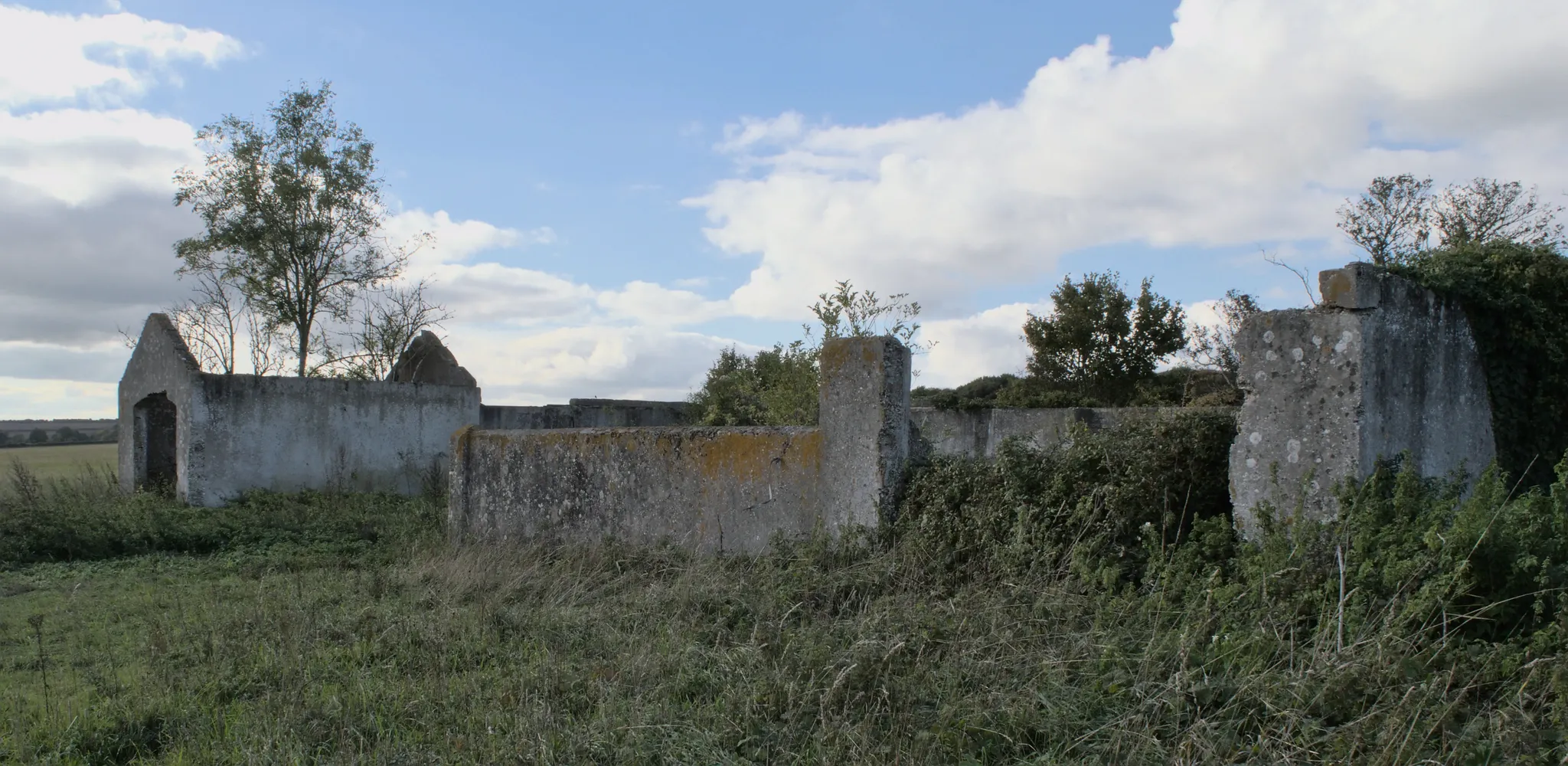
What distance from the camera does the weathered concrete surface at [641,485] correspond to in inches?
300

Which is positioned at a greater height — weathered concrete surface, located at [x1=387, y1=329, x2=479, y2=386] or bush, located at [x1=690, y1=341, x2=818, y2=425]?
weathered concrete surface, located at [x1=387, y1=329, x2=479, y2=386]

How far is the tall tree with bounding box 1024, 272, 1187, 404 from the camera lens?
96.2 feet

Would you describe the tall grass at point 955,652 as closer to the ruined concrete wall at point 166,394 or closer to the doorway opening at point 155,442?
the ruined concrete wall at point 166,394

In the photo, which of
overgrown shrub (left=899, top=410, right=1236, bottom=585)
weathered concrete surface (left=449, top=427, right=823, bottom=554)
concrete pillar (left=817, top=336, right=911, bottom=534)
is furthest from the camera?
weathered concrete surface (left=449, top=427, right=823, bottom=554)

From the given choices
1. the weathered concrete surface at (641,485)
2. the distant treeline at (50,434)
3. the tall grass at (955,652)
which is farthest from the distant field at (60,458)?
the tall grass at (955,652)

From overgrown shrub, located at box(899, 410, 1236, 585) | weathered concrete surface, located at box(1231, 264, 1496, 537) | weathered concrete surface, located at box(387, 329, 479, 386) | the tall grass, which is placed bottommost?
the tall grass

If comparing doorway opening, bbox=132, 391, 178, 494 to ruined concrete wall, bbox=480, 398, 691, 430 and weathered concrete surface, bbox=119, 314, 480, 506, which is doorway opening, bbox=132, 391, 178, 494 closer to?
weathered concrete surface, bbox=119, 314, 480, 506

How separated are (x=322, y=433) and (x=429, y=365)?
316 inches

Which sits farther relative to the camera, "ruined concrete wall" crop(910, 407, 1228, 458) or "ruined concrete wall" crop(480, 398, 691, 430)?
"ruined concrete wall" crop(480, 398, 691, 430)

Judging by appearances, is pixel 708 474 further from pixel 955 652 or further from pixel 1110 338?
pixel 1110 338

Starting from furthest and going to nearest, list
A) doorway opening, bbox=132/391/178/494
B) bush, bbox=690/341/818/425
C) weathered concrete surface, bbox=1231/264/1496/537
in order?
1. doorway opening, bbox=132/391/178/494
2. bush, bbox=690/341/818/425
3. weathered concrete surface, bbox=1231/264/1496/537

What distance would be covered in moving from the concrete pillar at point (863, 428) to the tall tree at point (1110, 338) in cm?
2336

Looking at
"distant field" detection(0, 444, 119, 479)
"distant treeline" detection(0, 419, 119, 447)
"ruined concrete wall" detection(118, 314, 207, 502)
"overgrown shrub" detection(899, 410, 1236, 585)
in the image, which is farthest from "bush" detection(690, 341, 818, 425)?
"distant treeline" detection(0, 419, 119, 447)

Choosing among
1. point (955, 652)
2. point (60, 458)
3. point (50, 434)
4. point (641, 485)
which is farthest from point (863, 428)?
point (50, 434)
